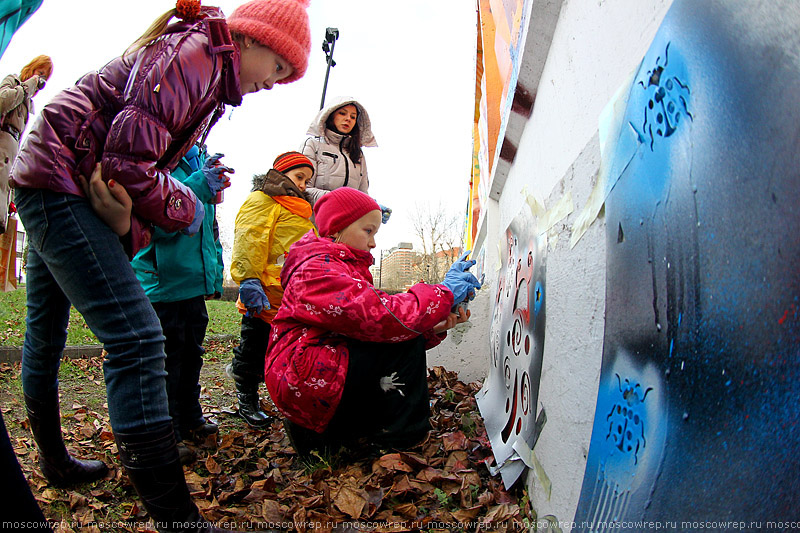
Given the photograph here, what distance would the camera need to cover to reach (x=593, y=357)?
42.5 inches

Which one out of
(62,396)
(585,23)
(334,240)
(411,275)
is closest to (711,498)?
(585,23)

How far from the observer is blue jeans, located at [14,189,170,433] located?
1.34 m

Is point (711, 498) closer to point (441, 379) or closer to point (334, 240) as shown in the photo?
point (334, 240)

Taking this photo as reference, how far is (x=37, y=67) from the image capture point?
3.60 meters

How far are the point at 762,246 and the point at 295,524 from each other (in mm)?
1552

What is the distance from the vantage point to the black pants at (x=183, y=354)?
7.54 feet

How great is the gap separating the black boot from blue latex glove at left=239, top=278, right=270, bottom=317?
107 centimetres

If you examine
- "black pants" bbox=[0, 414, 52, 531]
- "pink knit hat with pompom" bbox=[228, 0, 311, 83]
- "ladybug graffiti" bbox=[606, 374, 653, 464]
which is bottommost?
"black pants" bbox=[0, 414, 52, 531]

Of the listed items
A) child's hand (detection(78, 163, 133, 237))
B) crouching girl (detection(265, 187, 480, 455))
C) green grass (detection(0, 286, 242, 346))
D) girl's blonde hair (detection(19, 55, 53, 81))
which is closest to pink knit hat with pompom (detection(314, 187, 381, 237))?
crouching girl (detection(265, 187, 480, 455))

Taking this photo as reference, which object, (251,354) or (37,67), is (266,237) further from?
(37,67)

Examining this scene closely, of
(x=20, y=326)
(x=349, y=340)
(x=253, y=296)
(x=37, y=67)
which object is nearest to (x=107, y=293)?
(x=349, y=340)

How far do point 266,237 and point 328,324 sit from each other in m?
1.12

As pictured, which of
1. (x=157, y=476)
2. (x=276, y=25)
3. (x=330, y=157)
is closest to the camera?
(x=157, y=476)

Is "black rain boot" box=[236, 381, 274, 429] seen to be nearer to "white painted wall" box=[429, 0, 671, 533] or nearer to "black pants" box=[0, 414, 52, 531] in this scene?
"white painted wall" box=[429, 0, 671, 533]
